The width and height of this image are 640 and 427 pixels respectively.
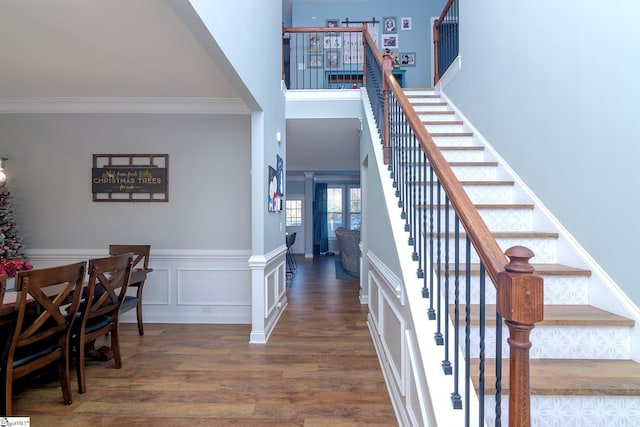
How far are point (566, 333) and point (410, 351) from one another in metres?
0.77

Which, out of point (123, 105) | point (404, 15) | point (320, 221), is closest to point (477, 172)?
point (123, 105)

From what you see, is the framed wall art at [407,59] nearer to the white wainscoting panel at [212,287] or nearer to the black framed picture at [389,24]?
the black framed picture at [389,24]

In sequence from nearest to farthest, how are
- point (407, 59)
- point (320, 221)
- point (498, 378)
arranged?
point (498, 378) < point (407, 59) < point (320, 221)

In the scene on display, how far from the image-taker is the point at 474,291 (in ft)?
5.94

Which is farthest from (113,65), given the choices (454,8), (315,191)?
(315,191)

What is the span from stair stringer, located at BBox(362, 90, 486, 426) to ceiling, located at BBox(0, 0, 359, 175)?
1.88 metres

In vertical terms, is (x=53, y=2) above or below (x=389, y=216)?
above

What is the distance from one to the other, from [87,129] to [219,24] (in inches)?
112

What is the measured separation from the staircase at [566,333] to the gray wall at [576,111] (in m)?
0.13

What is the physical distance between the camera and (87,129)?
3.72 m

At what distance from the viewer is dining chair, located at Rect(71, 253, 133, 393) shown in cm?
223

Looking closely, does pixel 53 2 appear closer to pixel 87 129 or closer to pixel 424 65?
pixel 87 129

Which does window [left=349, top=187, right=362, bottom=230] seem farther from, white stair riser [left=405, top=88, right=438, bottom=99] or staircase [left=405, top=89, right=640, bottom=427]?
staircase [left=405, top=89, right=640, bottom=427]

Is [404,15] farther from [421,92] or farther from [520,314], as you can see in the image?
[520,314]
